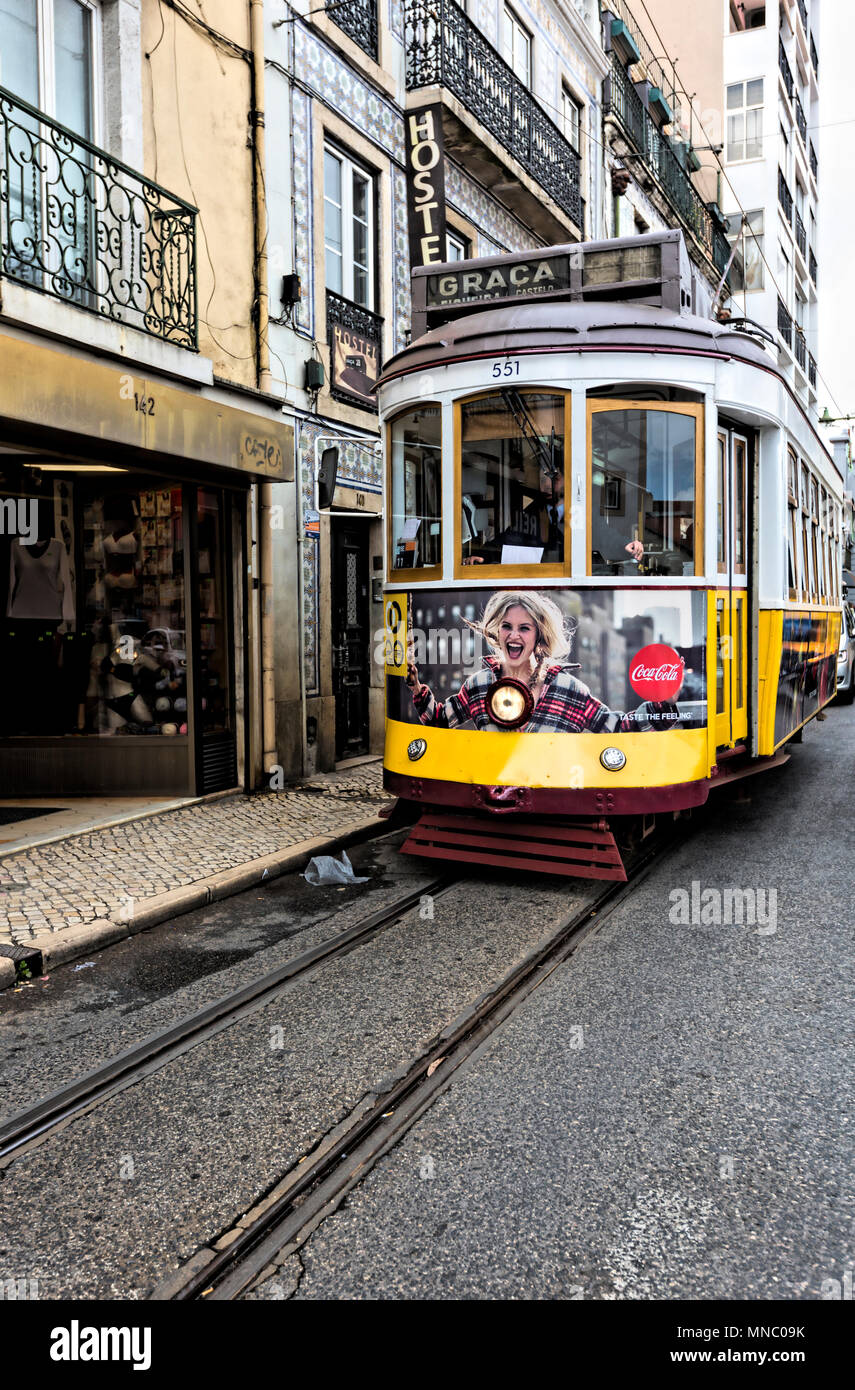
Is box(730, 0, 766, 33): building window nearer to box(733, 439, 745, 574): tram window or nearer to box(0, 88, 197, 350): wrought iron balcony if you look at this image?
box(0, 88, 197, 350): wrought iron balcony

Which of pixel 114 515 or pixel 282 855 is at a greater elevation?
pixel 114 515

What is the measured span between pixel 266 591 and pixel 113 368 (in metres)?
2.85

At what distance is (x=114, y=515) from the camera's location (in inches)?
361

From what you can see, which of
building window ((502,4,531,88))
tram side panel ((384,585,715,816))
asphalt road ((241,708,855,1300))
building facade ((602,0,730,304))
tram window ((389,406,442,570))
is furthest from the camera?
building facade ((602,0,730,304))

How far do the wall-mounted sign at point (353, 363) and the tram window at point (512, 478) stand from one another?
4.89 m

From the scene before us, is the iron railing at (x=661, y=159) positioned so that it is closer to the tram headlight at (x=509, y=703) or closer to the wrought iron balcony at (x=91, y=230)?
the wrought iron balcony at (x=91, y=230)

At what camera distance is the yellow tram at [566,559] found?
237 inches

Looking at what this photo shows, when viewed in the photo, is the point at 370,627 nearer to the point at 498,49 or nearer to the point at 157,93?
the point at 157,93

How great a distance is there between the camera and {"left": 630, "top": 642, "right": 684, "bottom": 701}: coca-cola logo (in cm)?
601

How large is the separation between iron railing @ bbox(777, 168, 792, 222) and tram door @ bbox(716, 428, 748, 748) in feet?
119

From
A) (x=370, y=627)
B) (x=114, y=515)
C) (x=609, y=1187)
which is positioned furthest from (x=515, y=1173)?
(x=370, y=627)

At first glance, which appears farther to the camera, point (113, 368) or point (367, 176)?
point (367, 176)

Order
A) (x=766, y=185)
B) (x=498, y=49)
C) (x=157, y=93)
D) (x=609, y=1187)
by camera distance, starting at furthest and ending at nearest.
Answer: (x=766, y=185)
(x=498, y=49)
(x=157, y=93)
(x=609, y=1187)

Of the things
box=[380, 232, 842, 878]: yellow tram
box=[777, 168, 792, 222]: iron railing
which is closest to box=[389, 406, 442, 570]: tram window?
box=[380, 232, 842, 878]: yellow tram
